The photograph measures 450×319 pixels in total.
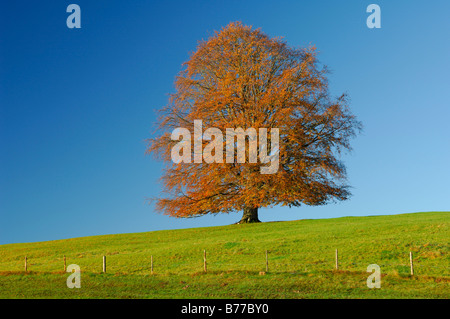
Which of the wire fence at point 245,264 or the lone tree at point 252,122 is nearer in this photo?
the wire fence at point 245,264

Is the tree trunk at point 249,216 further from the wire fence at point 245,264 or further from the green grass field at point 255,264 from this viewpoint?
the wire fence at point 245,264

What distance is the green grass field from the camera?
17.2 metres

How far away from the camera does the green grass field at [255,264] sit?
17.2m

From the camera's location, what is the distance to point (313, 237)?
94.0ft

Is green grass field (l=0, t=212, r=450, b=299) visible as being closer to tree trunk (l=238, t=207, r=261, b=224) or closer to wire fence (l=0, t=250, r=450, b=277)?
wire fence (l=0, t=250, r=450, b=277)

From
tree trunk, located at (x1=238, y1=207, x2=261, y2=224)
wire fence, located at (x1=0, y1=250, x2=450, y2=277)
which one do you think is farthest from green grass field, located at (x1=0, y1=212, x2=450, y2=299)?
tree trunk, located at (x1=238, y1=207, x2=261, y2=224)

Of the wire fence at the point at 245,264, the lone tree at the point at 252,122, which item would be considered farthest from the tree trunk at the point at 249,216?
the wire fence at the point at 245,264

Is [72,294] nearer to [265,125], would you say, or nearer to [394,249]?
[394,249]

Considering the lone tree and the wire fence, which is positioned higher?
the lone tree

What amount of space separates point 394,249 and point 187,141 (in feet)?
62.5

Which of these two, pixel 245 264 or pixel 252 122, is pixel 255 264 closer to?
pixel 245 264
